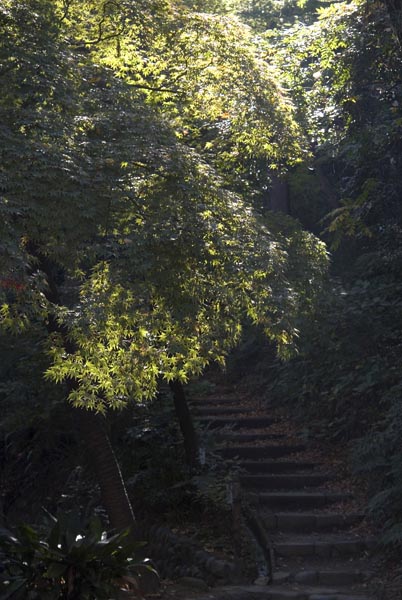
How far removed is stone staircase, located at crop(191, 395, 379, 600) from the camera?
9719 mm

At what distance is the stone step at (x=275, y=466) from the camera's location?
1324 cm

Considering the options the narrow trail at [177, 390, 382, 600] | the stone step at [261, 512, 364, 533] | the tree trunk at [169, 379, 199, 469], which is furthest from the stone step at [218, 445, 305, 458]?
the stone step at [261, 512, 364, 533]

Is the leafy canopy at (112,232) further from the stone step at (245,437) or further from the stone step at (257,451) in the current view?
the stone step at (245,437)

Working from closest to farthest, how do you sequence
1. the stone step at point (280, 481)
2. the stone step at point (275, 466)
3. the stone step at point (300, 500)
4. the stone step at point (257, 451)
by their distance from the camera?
the stone step at point (300, 500), the stone step at point (280, 481), the stone step at point (275, 466), the stone step at point (257, 451)

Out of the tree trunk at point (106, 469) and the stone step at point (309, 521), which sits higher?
the tree trunk at point (106, 469)

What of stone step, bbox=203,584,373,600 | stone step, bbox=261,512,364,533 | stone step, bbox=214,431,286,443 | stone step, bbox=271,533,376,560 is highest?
stone step, bbox=214,431,286,443

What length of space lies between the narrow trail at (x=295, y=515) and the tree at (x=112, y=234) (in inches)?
82.3

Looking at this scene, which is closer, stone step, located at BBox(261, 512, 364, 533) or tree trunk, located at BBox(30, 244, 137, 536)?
tree trunk, located at BBox(30, 244, 137, 536)

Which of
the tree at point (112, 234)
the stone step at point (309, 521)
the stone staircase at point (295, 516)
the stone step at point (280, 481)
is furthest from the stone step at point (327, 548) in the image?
the tree at point (112, 234)

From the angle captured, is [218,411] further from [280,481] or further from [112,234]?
[112,234]

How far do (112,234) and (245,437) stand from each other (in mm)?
6616

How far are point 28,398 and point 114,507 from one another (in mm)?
3597

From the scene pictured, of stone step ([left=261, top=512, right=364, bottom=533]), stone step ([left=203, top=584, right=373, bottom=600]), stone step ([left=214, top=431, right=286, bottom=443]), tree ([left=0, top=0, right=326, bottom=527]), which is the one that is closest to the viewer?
tree ([left=0, top=0, right=326, bottom=527])

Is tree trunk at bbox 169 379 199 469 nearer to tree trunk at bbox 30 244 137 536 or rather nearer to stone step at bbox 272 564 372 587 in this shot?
tree trunk at bbox 30 244 137 536
